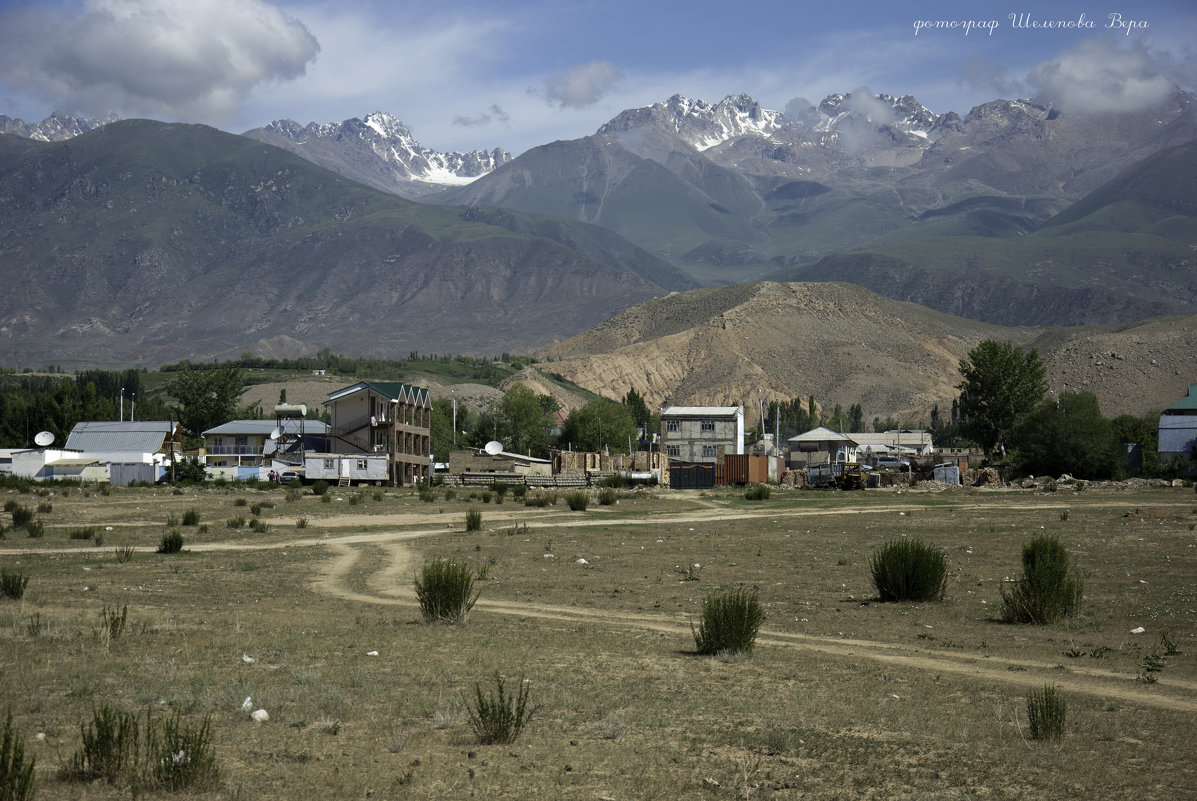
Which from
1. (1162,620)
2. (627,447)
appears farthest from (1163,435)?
(1162,620)

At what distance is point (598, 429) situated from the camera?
109m

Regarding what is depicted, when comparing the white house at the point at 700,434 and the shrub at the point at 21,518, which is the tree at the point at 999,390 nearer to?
the white house at the point at 700,434

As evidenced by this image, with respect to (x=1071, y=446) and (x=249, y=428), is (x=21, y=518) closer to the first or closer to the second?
(x=249, y=428)

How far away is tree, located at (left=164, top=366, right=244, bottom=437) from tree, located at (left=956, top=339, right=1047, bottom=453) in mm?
77988

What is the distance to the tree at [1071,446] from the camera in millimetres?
84312

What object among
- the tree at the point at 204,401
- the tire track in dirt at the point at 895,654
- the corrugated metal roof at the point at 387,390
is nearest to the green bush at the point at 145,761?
the tire track in dirt at the point at 895,654

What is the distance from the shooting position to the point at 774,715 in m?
12.3

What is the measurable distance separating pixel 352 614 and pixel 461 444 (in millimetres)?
97627

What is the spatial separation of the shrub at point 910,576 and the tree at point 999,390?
88885 mm

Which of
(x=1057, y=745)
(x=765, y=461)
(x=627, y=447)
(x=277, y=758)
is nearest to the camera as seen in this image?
(x=277, y=758)

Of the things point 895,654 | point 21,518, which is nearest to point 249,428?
point 21,518

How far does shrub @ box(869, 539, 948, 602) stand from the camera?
21953 millimetres

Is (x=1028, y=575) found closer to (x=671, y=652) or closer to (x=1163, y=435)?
(x=671, y=652)

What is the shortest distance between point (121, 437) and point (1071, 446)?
76.7 m
